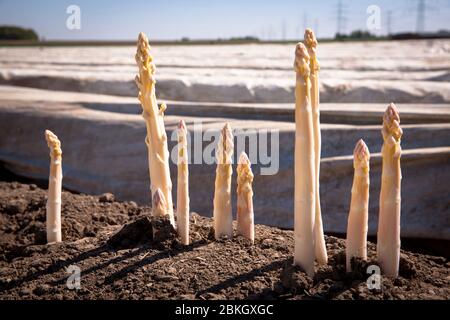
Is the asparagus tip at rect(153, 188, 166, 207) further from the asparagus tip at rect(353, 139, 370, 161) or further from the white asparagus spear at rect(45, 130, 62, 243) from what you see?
the asparagus tip at rect(353, 139, 370, 161)

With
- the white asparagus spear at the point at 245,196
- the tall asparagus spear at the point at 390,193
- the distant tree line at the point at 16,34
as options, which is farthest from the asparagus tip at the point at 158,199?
the distant tree line at the point at 16,34

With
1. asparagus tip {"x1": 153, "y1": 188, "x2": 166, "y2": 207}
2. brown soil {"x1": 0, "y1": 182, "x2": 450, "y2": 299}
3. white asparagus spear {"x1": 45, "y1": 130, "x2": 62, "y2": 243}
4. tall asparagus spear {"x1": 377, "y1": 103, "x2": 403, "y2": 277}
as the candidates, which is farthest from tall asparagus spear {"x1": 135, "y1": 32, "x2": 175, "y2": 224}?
tall asparagus spear {"x1": 377, "y1": 103, "x2": 403, "y2": 277}

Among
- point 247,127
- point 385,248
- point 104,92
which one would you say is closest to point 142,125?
point 247,127

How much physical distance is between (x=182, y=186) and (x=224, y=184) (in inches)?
7.7

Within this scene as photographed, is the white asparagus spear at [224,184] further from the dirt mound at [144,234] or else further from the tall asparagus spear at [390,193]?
the tall asparagus spear at [390,193]

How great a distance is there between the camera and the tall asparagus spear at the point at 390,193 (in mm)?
1935

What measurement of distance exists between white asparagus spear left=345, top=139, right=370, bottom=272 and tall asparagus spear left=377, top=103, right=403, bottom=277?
63 millimetres

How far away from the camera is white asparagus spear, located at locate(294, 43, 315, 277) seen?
1935mm

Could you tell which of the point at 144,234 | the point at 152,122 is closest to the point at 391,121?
the point at 152,122

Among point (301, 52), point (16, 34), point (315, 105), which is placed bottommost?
point (315, 105)

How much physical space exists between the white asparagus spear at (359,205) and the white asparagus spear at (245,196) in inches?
20.3

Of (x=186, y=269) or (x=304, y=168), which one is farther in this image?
(x=186, y=269)

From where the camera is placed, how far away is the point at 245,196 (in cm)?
238

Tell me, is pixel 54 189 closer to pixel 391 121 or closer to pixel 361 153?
pixel 361 153
